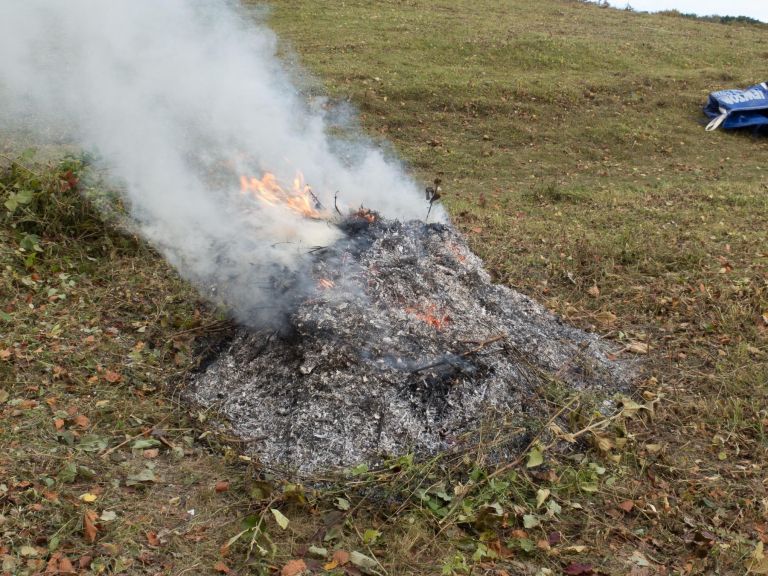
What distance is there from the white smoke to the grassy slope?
57 cm

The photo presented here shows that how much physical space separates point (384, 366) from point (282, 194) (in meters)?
2.25

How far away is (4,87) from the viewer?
8297 mm

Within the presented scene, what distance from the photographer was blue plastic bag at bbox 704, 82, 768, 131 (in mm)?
13305

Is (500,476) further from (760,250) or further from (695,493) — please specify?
(760,250)

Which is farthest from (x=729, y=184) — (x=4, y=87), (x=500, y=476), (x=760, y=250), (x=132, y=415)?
(x=4, y=87)

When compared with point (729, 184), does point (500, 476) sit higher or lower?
lower

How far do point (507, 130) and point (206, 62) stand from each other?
727cm

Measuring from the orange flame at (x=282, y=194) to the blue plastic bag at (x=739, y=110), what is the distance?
1090 cm

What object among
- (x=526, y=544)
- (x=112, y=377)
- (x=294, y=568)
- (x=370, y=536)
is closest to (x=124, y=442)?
(x=112, y=377)

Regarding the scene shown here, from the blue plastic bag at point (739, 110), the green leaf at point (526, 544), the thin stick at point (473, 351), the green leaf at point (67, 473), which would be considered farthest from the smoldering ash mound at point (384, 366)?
the blue plastic bag at point (739, 110)

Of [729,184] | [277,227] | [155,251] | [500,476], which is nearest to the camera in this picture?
[500,476]

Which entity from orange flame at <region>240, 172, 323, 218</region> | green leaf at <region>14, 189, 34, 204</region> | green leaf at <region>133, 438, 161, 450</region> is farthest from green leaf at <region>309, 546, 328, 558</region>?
green leaf at <region>14, 189, 34, 204</region>

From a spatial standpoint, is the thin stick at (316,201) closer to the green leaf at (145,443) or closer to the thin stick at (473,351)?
the thin stick at (473,351)

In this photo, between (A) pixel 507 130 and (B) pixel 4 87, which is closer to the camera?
(B) pixel 4 87
